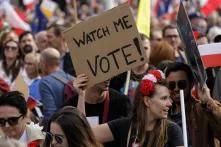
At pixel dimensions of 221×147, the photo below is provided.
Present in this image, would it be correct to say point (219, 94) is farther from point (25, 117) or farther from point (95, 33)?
point (25, 117)

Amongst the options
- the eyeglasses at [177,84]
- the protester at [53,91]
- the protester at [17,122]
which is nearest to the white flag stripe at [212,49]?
the eyeglasses at [177,84]

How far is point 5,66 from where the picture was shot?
13125mm

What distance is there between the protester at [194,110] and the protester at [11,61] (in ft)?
15.0

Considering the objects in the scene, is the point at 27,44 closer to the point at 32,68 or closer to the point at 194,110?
the point at 32,68

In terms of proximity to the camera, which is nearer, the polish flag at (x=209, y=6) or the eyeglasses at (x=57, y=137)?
the eyeglasses at (x=57, y=137)

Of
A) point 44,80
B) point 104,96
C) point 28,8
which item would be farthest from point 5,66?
point 28,8

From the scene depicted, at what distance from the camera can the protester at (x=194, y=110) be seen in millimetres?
7699

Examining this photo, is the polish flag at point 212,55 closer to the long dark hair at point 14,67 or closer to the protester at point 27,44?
the long dark hair at point 14,67

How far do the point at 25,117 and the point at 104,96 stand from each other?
136cm

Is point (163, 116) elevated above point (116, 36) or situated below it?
below

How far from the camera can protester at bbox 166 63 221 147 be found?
770 centimetres

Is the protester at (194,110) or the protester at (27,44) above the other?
the protester at (27,44)

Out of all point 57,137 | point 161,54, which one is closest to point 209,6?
point 161,54

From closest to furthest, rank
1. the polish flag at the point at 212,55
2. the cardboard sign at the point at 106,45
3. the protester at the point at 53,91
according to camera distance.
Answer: the cardboard sign at the point at 106,45, the polish flag at the point at 212,55, the protester at the point at 53,91
